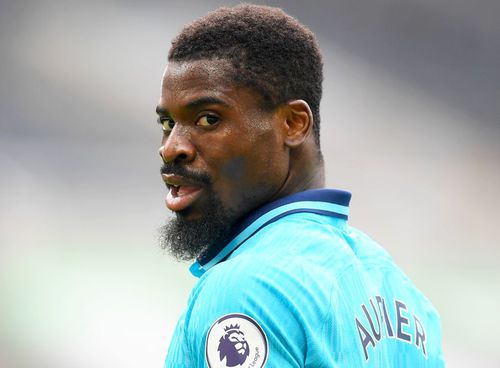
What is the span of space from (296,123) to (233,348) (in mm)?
474

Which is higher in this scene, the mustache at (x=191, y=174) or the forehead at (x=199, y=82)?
the forehead at (x=199, y=82)

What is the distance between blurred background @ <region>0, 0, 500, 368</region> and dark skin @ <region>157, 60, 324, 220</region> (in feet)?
12.4

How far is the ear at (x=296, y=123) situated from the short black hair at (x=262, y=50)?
0.7 inches

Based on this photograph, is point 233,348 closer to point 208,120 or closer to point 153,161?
point 208,120

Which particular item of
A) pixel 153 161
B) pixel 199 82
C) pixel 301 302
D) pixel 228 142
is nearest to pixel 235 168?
pixel 228 142

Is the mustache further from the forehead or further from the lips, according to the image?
the forehead

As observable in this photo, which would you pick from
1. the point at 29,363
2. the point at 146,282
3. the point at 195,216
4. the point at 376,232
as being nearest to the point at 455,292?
the point at 376,232

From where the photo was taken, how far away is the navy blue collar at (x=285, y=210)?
1.48 metres

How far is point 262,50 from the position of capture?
1.53 meters

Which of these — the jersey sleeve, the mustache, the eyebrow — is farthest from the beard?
the jersey sleeve

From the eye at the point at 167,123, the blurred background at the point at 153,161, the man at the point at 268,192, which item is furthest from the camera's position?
the blurred background at the point at 153,161

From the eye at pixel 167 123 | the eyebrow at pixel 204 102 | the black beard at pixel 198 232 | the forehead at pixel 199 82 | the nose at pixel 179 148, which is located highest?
the forehead at pixel 199 82

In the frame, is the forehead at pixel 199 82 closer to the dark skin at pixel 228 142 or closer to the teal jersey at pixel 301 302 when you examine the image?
the dark skin at pixel 228 142

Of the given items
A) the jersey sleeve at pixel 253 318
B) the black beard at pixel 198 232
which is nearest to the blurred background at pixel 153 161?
the black beard at pixel 198 232
